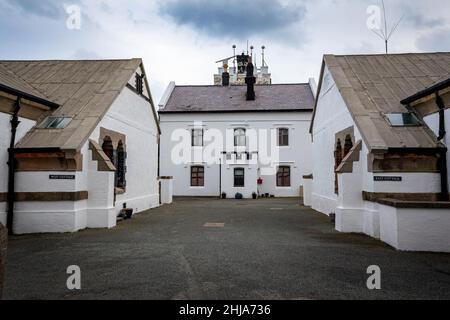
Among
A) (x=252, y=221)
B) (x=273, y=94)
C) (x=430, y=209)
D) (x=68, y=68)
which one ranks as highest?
(x=273, y=94)

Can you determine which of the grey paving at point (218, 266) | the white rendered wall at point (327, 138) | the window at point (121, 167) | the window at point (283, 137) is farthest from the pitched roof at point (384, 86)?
the window at point (283, 137)

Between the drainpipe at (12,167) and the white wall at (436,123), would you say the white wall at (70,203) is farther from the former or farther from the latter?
the white wall at (436,123)

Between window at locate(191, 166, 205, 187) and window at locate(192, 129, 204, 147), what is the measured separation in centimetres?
227

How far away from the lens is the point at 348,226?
1087 centimetres

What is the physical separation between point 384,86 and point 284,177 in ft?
61.2

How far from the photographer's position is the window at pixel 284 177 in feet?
102

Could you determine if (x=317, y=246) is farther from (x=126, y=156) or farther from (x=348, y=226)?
(x=126, y=156)

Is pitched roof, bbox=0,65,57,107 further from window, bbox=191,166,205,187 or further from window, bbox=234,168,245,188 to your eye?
window, bbox=234,168,245,188

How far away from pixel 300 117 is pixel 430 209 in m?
24.2

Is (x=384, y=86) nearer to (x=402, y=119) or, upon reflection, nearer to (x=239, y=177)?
(x=402, y=119)

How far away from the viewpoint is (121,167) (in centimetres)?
→ 1515

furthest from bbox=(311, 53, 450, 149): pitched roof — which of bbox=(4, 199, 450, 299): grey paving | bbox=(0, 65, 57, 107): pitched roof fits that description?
bbox=(0, 65, 57, 107): pitched roof

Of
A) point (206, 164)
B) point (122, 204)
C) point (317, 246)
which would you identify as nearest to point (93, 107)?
point (122, 204)

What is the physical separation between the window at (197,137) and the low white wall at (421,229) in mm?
24676
